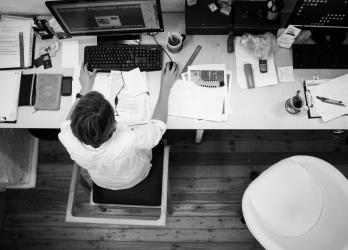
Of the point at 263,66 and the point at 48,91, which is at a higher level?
the point at 263,66

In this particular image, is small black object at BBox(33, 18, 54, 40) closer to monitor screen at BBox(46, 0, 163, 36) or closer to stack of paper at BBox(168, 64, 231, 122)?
monitor screen at BBox(46, 0, 163, 36)

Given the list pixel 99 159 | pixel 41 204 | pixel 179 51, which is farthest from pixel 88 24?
pixel 41 204

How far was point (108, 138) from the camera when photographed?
1.25 metres

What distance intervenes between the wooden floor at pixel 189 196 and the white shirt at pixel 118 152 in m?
0.83

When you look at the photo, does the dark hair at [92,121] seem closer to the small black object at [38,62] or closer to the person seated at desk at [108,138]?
the person seated at desk at [108,138]

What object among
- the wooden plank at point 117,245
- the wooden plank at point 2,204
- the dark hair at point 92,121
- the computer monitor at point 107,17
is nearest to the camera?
the dark hair at point 92,121

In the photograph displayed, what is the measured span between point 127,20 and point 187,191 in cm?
130

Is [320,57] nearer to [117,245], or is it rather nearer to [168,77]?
[168,77]

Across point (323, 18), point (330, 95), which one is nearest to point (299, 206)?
point (330, 95)

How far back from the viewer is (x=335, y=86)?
164cm

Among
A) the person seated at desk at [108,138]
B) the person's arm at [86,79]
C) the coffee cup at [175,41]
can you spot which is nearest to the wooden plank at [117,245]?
the person seated at desk at [108,138]

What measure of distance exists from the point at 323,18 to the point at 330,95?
40 centimetres

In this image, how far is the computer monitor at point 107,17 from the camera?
4.79 ft

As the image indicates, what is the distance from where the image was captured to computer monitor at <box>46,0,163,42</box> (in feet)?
4.79
